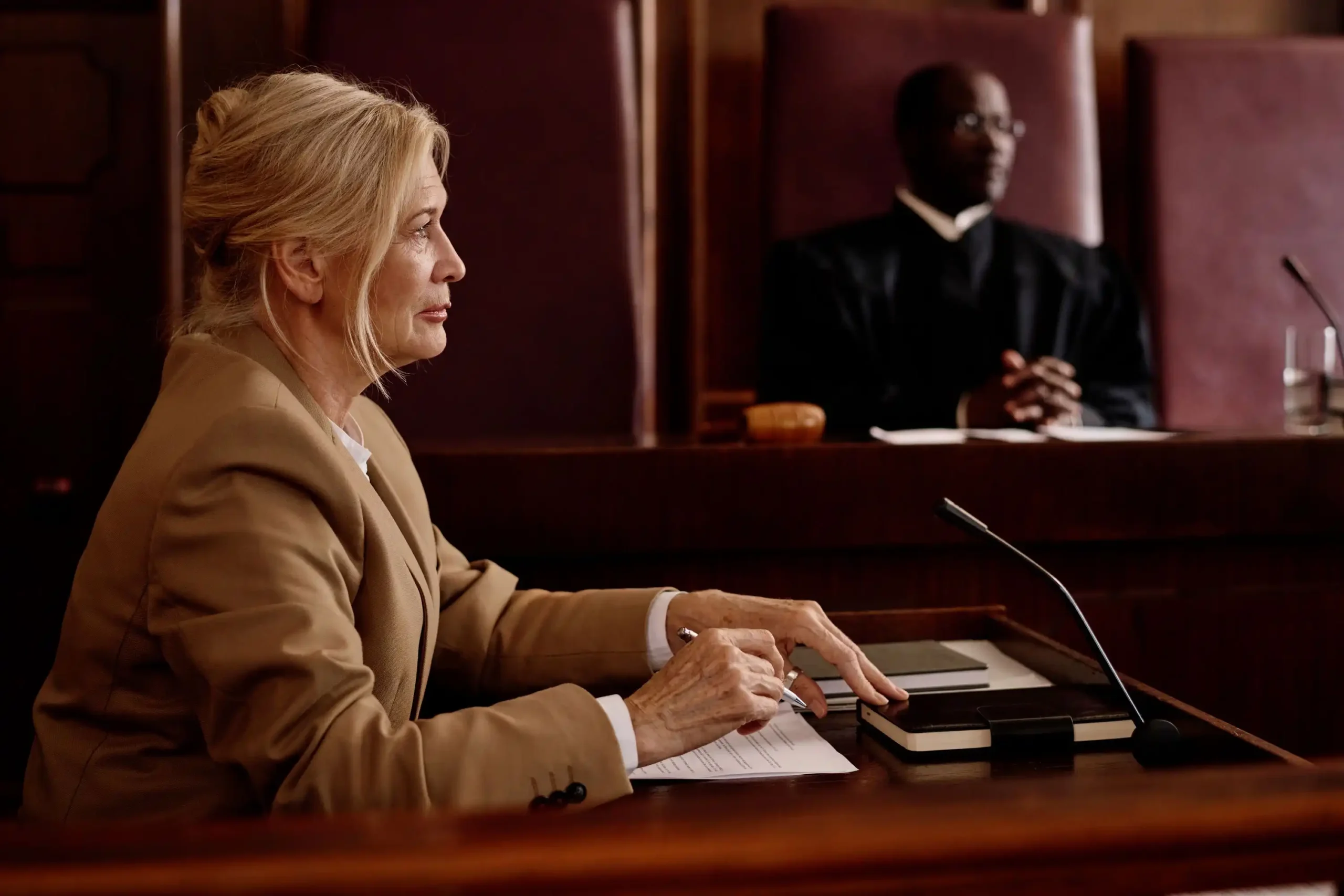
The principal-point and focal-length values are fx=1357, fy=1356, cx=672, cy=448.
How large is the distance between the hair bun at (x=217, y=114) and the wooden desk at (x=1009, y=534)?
0.74 metres

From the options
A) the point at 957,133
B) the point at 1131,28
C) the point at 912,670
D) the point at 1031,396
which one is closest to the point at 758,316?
the point at 957,133

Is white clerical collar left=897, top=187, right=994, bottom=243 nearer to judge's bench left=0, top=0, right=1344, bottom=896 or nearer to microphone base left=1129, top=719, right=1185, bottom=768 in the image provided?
judge's bench left=0, top=0, right=1344, bottom=896

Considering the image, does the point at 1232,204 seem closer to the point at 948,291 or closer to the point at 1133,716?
the point at 948,291

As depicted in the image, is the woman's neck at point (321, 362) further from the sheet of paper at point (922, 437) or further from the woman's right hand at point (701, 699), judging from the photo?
the sheet of paper at point (922, 437)

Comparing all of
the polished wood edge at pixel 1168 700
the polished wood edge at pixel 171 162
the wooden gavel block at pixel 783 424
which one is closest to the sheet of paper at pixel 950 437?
the wooden gavel block at pixel 783 424

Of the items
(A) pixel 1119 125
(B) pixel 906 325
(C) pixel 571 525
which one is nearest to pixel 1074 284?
(B) pixel 906 325

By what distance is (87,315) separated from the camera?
3.32 meters

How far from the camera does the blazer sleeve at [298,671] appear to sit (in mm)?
978

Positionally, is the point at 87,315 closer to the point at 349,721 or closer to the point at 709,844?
the point at 349,721

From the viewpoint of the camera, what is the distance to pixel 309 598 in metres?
1.01

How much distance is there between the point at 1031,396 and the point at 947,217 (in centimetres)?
88

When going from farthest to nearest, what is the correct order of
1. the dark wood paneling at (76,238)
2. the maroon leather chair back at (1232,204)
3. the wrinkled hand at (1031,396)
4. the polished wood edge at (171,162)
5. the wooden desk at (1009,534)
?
the maroon leather chair back at (1232,204) → the dark wood paneling at (76,238) → the polished wood edge at (171,162) → the wrinkled hand at (1031,396) → the wooden desk at (1009,534)

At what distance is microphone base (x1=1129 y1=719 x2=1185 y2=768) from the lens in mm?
1043

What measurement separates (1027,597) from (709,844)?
169 cm
